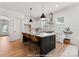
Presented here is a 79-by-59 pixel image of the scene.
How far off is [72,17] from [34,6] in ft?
3.97

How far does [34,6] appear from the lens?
2520 millimetres

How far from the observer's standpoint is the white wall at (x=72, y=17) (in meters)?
2.61

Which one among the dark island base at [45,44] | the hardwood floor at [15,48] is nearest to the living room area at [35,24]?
the hardwood floor at [15,48]

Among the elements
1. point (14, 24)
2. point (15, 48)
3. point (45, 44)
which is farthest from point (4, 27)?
point (45, 44)

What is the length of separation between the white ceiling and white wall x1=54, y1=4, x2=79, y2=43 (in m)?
0.18

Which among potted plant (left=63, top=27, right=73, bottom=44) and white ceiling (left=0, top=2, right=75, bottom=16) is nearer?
white ceiling (left=0, top=2, right=75, bottom=16)

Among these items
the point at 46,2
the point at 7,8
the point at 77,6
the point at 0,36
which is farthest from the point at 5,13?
the point at 77,6

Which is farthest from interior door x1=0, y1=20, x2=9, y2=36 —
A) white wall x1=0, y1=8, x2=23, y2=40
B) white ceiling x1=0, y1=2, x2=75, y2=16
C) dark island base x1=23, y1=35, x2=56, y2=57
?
dark island base x1=23, y1=35, x2=56, y2=57

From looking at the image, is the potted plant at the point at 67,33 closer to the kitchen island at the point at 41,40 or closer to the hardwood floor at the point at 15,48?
the hardwood floor at the point at 15,48

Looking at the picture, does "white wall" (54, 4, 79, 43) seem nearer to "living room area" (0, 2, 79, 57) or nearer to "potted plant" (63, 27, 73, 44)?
"living room area" (0, 2, 79, 57)

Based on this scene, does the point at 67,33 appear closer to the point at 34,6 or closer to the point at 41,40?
the point at 41,40

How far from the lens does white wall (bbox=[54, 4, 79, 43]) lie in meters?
2.61

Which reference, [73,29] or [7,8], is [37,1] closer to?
[7,8]

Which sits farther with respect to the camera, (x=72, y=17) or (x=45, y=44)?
(x=45, y=44)
